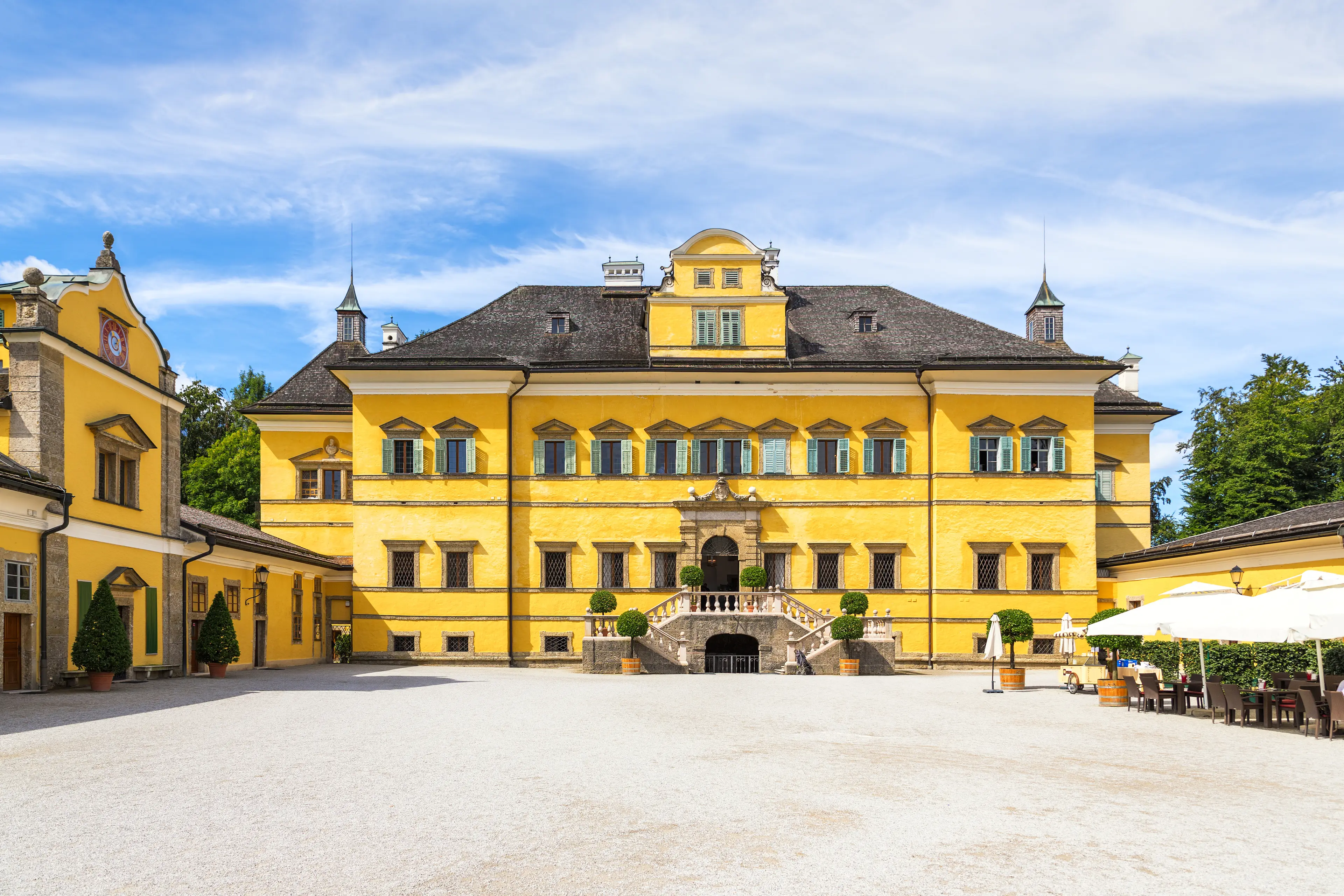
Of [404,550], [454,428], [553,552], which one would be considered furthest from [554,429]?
[404,550]

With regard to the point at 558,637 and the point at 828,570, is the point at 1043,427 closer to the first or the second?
the point at 828,570

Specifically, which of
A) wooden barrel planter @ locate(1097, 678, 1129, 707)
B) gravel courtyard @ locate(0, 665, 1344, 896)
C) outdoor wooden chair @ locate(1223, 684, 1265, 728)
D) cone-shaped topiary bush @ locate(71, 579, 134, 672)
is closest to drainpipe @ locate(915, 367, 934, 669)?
wooden barrel planter @ locate(1097, 678, 1129, 707)

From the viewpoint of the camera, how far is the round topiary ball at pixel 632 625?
118 feet

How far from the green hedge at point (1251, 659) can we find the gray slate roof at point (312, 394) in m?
31.8

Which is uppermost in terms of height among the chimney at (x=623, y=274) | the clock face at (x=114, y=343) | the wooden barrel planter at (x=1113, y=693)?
the chimney at (x=623, y=274)

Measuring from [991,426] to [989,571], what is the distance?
5.03 metres

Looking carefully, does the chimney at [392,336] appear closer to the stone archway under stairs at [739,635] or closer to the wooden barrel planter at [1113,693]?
the stone archway under stairs at [739,635]

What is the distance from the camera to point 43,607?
25.3 metres

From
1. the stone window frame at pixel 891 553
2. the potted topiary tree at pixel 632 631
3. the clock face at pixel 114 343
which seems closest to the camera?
the clock face at pixel 114 343

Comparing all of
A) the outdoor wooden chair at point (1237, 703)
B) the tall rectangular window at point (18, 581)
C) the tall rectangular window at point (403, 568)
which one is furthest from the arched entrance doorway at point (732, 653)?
the tall rectangular window at point (18, 581)

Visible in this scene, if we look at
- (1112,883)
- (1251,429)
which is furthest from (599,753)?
(1251,429)

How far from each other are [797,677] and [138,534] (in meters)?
17.8

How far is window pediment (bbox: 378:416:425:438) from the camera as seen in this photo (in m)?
41.3

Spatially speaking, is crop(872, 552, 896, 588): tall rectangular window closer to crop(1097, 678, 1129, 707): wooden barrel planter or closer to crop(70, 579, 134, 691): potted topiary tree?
crop(1097, 678, 1129, 707): wooden barrel planter
